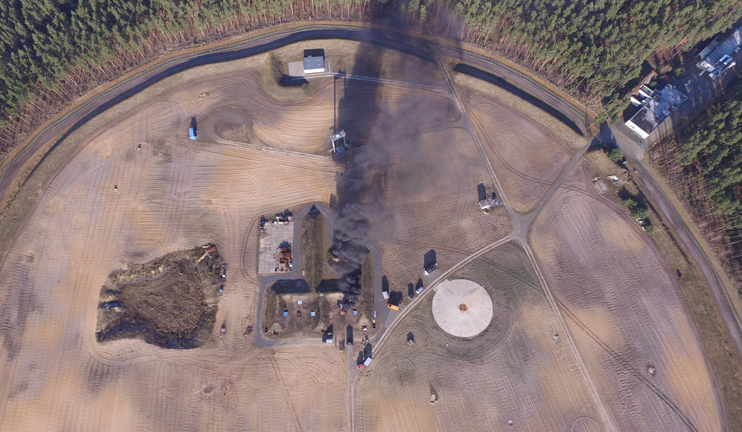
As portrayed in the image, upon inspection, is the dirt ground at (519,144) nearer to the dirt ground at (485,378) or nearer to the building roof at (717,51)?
the dirt ground at (485,378)

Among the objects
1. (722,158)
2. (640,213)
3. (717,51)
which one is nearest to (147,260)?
(640,213)

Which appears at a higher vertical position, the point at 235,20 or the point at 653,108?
the point at 235,20

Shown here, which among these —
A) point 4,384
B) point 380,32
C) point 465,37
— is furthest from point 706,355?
point 4,384

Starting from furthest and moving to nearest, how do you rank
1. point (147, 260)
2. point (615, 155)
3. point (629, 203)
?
1. point (615, 155)
2. point (629, 203)
3. point (147, 260)

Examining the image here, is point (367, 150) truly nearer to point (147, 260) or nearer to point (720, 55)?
point (147, 260)

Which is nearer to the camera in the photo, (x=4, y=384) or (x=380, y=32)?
(x=4, y=384)

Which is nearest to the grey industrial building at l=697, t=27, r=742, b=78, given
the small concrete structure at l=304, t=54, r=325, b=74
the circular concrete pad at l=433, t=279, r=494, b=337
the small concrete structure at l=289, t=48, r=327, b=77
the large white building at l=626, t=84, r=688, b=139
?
the large white building at l=626, t=84, r=688, b=139

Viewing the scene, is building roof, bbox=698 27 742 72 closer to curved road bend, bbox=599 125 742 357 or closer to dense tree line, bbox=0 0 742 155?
dense tree line, bbox=0 0 742 155

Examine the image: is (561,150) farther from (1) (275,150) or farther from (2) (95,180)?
(2) (95,180)
